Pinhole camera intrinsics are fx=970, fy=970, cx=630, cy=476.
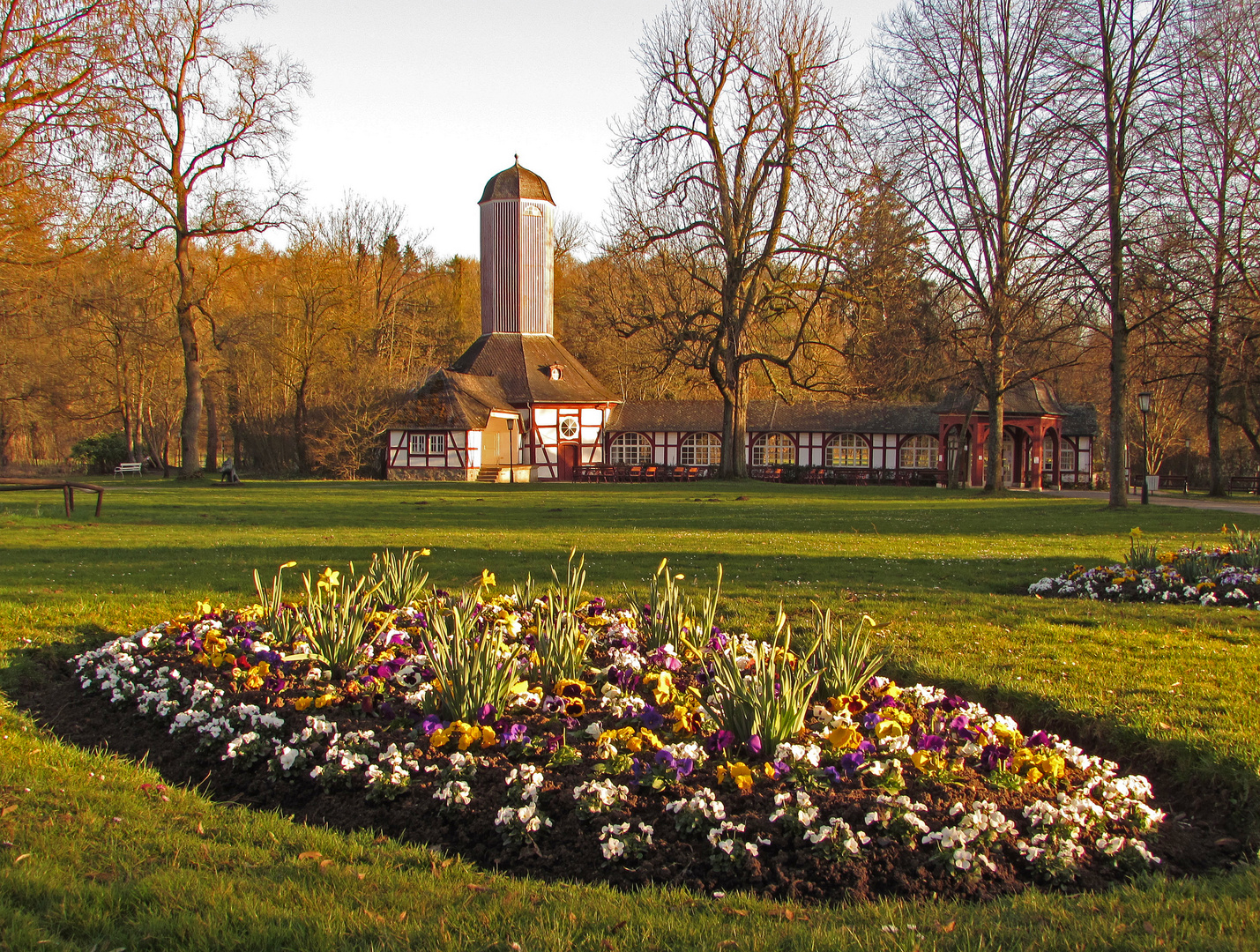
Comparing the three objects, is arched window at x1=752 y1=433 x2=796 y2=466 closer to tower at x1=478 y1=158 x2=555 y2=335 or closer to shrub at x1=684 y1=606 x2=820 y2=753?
tower at x1=478 y1=158 x2=555 y2=335

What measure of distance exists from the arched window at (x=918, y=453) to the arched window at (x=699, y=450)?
9.35 meters

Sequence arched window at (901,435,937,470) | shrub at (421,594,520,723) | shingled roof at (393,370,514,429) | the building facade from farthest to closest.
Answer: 1. arched window at (901,435,937,470)
2. the building facade
3. shingled roof at (393,370,514,429)
4. shrub at (421,594,520,723)

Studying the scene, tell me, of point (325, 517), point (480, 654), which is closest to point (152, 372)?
point (325, 517)

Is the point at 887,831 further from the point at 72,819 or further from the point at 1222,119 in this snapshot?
the point at 1222,119

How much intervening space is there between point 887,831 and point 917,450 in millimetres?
47081

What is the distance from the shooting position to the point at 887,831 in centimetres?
384

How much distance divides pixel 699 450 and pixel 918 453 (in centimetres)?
1101

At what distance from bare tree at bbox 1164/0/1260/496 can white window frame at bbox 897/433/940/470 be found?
23.6 metres

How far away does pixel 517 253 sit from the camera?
5019 cm

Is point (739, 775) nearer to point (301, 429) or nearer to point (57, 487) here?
point (57, 487)

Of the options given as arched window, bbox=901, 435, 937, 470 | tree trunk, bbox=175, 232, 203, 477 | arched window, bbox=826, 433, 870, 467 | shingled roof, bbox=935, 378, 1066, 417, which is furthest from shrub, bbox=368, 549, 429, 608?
arched window, bbox=901, 435, 937, 470

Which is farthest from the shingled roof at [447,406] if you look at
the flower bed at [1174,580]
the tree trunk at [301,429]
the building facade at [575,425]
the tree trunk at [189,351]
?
the flower bed at [1174,580]

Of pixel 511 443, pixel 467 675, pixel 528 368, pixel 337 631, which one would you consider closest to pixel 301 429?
pixel 511 443

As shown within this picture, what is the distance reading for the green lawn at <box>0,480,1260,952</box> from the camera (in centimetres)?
303
